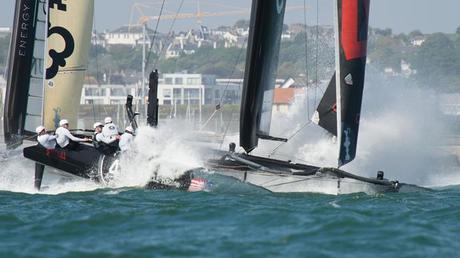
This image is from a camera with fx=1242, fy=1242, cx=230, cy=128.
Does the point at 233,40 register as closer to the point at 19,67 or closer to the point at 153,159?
the point at 19,67

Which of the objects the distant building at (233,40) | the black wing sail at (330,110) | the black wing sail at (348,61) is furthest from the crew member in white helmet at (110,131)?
the distant building at (233,40)

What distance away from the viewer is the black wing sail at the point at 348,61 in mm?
15922

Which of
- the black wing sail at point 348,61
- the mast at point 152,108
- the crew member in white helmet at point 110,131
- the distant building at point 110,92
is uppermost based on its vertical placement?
the black wing sail at point 348,61

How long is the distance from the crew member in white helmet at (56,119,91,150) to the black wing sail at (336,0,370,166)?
3613 mm

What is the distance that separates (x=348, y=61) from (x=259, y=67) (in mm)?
1230

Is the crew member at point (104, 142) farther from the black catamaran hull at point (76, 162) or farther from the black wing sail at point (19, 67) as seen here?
the black wing sail at point (19, 67)

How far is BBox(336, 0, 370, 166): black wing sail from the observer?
1592 centimetres

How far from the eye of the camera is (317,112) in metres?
16.5

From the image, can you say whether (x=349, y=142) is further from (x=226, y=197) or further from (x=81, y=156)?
(x=81, y=156)

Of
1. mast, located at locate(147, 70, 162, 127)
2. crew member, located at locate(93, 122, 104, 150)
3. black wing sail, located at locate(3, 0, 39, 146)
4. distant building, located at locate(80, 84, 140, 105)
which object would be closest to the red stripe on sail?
mast, located at locate(147, 70, 162, 127)

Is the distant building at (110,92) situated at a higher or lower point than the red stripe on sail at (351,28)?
lower

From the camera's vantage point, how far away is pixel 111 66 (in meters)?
113

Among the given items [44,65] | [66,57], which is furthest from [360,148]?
[44,65]

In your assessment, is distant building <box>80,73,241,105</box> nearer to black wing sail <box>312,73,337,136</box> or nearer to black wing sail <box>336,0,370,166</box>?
black wing sail <box>312,73,337,136</box>
